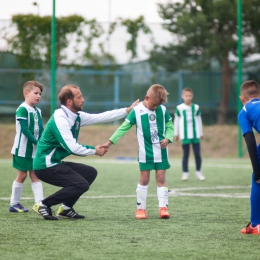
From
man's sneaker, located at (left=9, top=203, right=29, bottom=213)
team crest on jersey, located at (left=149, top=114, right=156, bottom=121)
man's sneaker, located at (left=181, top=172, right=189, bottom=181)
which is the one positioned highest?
team crest on jersey, located at (left=149, top=114, right=156, bottom=121)

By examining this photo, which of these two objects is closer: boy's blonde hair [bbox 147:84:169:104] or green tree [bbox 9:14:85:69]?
boy's blonde hair [bbox 147:84:169:104]

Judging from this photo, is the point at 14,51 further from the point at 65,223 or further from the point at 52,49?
the point at 65,223

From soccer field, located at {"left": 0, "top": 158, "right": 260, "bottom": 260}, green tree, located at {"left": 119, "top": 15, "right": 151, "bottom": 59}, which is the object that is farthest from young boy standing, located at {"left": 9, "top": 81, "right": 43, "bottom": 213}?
green tree, located at {"left": 119, "top": 15, "right": 151, "bottom": 59}

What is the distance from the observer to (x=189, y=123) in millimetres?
12000

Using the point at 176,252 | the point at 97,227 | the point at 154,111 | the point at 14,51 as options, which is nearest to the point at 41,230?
the point at 97,227

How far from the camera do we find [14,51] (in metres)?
19.1

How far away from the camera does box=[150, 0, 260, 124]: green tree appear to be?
806 inches

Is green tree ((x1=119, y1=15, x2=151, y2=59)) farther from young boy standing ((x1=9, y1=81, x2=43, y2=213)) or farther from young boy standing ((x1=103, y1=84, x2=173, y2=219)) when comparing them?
young boy standing ((x1=103, y1=84, x2=173, y2=219))

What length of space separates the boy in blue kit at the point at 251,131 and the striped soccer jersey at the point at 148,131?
1.51 m

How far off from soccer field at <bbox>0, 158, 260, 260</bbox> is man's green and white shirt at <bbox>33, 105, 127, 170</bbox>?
624 millimetres

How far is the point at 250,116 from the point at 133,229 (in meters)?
1.45

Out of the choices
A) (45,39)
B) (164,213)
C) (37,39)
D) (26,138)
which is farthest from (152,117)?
(37,39)

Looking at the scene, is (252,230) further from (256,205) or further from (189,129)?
(189,129)

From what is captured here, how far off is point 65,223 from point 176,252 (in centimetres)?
182
